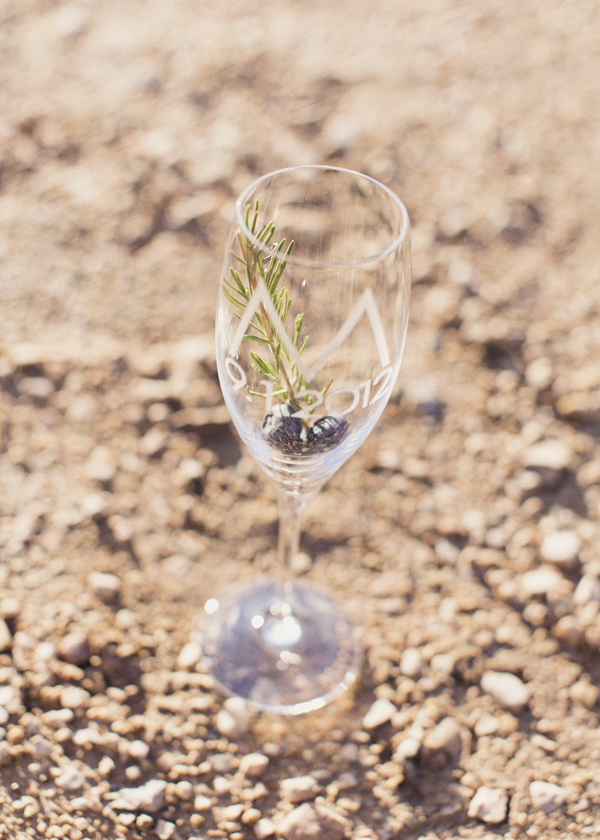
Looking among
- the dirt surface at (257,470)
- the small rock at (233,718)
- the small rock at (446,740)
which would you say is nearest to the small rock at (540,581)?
the dirt surface at (257,470)

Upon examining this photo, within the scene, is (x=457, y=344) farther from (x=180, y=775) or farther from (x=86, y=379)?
(x=180, y=775)

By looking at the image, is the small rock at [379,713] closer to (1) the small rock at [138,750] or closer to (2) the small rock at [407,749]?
(2) the small rock at [407,749]

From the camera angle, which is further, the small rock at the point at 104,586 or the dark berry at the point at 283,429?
the small rock at the point at 104,586

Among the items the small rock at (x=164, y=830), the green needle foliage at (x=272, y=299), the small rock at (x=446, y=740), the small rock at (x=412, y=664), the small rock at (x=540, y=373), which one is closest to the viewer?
the green needle foliage at (x=272, y=299)

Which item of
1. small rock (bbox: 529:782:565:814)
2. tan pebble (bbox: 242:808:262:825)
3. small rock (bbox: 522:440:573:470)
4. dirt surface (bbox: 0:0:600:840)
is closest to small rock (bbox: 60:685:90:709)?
dirt surface (bbox: 0:0:600:840)

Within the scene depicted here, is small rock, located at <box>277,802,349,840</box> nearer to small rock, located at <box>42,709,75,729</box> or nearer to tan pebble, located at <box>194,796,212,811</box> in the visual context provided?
tan pebble, located at <box>194,796,212,811</box>

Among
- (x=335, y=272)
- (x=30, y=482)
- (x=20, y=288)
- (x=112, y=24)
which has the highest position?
(x=335, y=272)

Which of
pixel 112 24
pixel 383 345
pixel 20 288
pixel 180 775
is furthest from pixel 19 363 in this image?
pixel 112 24
